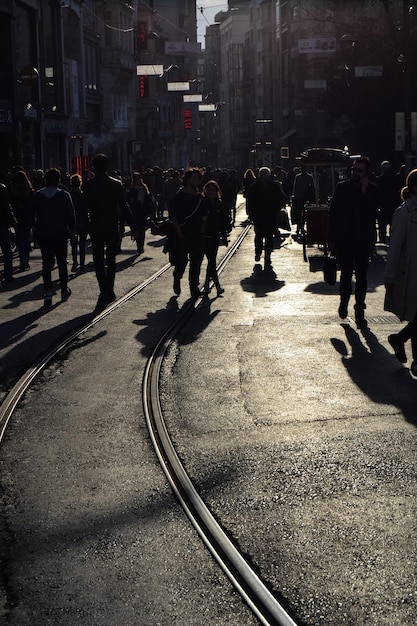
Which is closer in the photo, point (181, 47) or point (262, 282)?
point (262, 282)

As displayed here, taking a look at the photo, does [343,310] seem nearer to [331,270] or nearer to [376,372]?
[331,270]

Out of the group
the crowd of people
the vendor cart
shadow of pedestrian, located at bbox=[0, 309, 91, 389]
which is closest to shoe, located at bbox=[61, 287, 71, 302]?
the crowd of people

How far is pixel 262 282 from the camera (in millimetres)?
18828

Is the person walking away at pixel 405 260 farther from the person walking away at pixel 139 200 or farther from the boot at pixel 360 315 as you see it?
the person walking away at pixel 139 200

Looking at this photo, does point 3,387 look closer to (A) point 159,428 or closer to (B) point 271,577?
(A) point 159,428

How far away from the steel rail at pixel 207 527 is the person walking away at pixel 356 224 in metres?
3.99

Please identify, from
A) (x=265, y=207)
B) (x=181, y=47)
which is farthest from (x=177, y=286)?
(x=181, y=47)

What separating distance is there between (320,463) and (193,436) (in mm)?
1167

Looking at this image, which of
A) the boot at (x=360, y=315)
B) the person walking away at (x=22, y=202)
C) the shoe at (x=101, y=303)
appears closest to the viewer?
the boot at (x=360, y=315)

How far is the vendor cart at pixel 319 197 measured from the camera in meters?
23.6

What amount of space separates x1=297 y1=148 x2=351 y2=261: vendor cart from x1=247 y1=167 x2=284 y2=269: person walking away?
1006mm

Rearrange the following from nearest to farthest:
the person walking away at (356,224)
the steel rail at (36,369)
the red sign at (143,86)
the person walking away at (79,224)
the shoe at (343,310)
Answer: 1. the steel rail at (36,369)
2. the person walking away at (356,224)
3. the shoe at (343,310)
4. the person walking away at (79,224)
5. the red sign at (143,86)

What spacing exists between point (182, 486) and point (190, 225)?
10110 mm

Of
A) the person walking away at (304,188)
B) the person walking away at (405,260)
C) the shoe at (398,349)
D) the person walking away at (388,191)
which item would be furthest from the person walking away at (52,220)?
the person walking away at (304,188)
